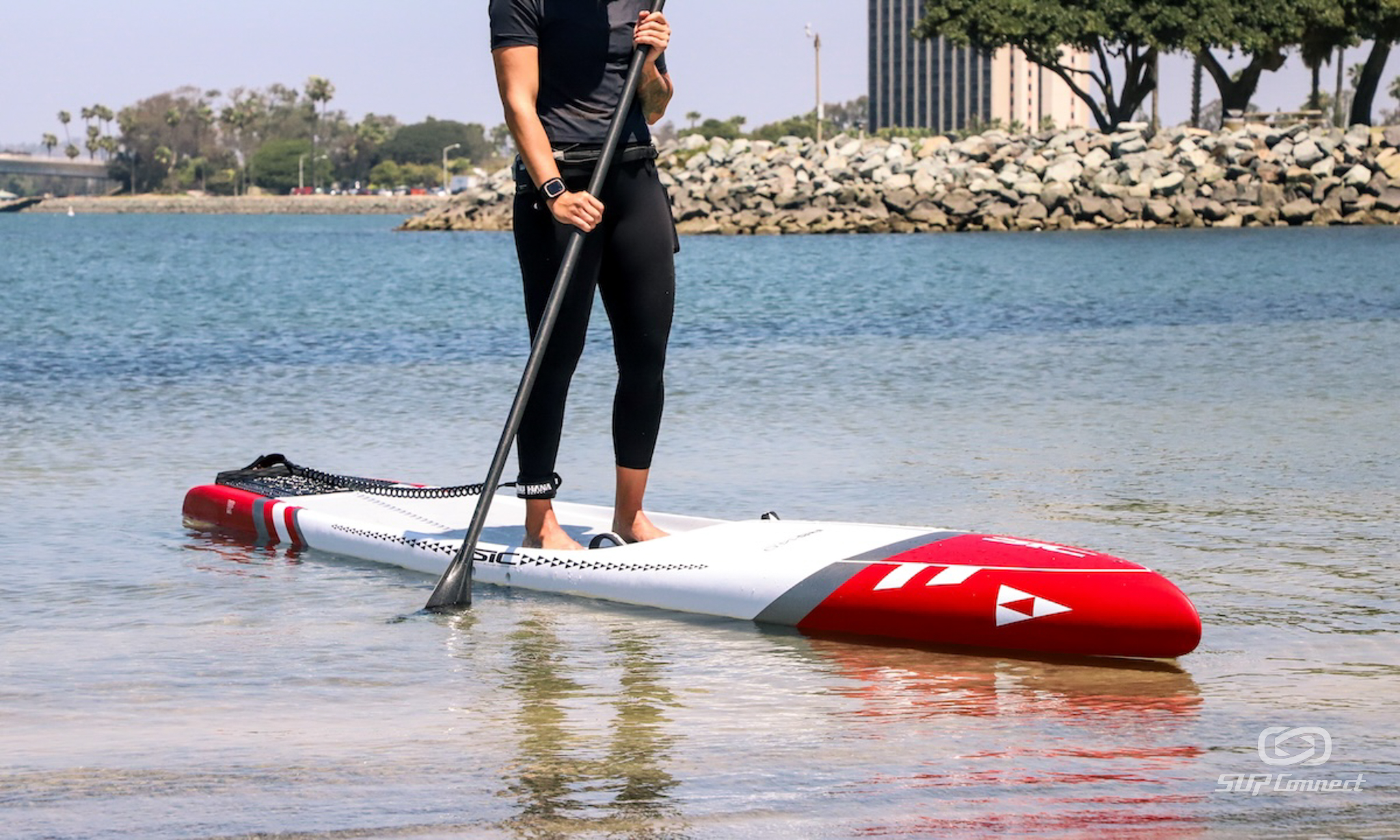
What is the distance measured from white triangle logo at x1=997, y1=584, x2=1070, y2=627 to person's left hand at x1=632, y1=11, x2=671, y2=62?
1973 mm

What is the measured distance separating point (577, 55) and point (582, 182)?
39 centimetres

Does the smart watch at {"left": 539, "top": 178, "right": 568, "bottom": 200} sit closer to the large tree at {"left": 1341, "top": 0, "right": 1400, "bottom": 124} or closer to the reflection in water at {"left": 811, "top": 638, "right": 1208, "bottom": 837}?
the reflection in water at {"left": 811, "top": 638, "right": 1208, "bottom": 837}

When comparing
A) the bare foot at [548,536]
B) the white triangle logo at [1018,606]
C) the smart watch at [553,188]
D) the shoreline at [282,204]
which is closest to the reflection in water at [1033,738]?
the white triangle logo at [1018,606]

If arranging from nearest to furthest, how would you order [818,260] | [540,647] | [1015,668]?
[1015,668]
[540,647]
[818,260]

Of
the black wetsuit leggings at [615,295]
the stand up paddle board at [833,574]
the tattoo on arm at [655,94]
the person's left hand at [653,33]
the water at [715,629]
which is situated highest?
the person's left hand at [653,33]

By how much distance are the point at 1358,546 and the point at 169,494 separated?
5100mm

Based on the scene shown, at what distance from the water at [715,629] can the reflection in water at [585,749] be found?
0.01 meters

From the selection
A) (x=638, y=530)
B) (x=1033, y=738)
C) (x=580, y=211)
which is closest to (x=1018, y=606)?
(x=1033, y=738)

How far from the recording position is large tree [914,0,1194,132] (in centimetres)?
5775

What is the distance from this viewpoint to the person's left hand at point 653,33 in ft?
18.2

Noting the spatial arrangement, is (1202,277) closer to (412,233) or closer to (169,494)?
(169,494)

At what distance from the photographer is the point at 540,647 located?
5.09 meters

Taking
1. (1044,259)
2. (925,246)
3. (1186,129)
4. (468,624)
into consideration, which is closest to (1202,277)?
(1044,259)

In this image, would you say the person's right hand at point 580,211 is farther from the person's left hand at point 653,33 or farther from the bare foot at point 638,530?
the bare foot at point 638,530
